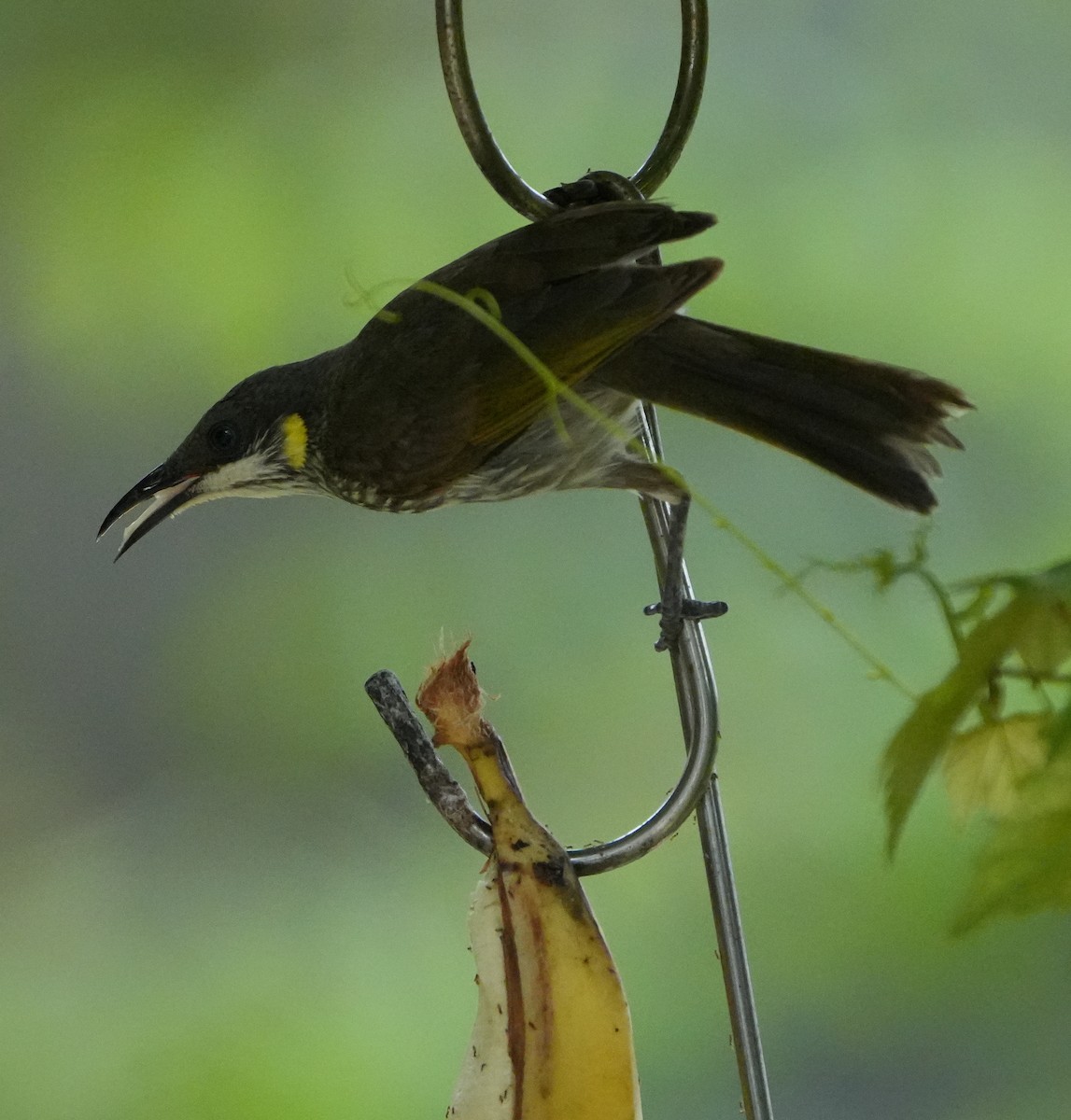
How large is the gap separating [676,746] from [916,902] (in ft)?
0.94

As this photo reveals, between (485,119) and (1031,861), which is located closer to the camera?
(1031,861)

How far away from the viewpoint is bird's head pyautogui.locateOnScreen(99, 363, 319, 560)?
0.83 m

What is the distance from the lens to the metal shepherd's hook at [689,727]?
589 millimetres

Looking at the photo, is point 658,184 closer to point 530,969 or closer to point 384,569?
point 530,969

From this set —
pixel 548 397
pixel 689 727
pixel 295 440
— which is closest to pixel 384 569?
pixel 295 440

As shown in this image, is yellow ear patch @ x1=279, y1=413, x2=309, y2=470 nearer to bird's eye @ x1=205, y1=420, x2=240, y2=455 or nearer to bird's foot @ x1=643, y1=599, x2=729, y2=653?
bird's eye @ x1=205, y1=420, x2=240, y2=455

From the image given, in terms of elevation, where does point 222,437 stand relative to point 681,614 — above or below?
above

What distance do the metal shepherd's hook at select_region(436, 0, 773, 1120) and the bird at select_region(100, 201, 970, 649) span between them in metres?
0.03

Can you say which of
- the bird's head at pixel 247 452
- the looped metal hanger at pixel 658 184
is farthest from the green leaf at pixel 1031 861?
the bird's head at pixel 247 452

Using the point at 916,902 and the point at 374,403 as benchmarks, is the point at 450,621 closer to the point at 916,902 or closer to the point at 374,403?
the point at 916,902

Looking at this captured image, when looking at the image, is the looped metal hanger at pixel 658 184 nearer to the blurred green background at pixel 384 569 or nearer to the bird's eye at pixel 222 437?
the bird's eye at pixel 222 437

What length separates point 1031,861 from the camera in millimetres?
302

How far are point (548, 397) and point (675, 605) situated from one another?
5.0 inches

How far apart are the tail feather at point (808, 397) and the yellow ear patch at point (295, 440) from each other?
0.66ft
